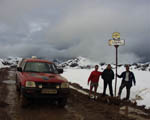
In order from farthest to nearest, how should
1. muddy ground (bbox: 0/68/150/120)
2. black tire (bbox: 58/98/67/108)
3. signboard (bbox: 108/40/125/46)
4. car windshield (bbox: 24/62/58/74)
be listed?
signboard (bbox: 108/40/125/46)
car windshield (bbox: 24/62/58/74)
black tire (bbox: 58/98/67/108)
muddy ground (bbox: 0/68/150/120)

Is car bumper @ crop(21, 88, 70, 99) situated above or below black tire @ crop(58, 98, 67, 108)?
above

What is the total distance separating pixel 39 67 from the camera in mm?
7402

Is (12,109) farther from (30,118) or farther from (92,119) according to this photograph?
(92,119)

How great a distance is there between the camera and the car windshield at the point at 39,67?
23.5ft

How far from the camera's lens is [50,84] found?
5.96 meters

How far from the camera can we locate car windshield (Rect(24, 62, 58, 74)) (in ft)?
23.5

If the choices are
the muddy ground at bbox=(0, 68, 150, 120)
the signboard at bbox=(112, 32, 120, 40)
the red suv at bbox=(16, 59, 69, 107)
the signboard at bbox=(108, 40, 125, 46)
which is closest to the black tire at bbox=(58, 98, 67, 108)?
the red suv at bbox=(16, 59, 69, 107)

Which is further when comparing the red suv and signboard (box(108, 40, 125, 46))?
signboard (box(108, 40, 125, 46))

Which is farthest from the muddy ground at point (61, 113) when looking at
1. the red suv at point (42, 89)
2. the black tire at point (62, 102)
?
the red suv at point (42, 89)

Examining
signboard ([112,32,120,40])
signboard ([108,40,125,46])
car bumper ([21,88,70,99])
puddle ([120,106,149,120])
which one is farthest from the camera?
signboard ([112,32,120,40])

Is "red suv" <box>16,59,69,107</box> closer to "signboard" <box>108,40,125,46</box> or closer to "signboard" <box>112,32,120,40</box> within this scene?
"signboard" <box>108,40,125,46</box>

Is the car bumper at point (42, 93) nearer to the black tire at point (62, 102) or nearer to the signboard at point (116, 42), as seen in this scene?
the black tire at point (62, 102)

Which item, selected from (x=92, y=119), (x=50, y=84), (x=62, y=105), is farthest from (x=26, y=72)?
(x=92, y=119)

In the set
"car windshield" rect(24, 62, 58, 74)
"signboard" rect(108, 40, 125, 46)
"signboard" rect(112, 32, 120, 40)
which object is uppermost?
"signboard" rect(112, 32, 120, 40)
